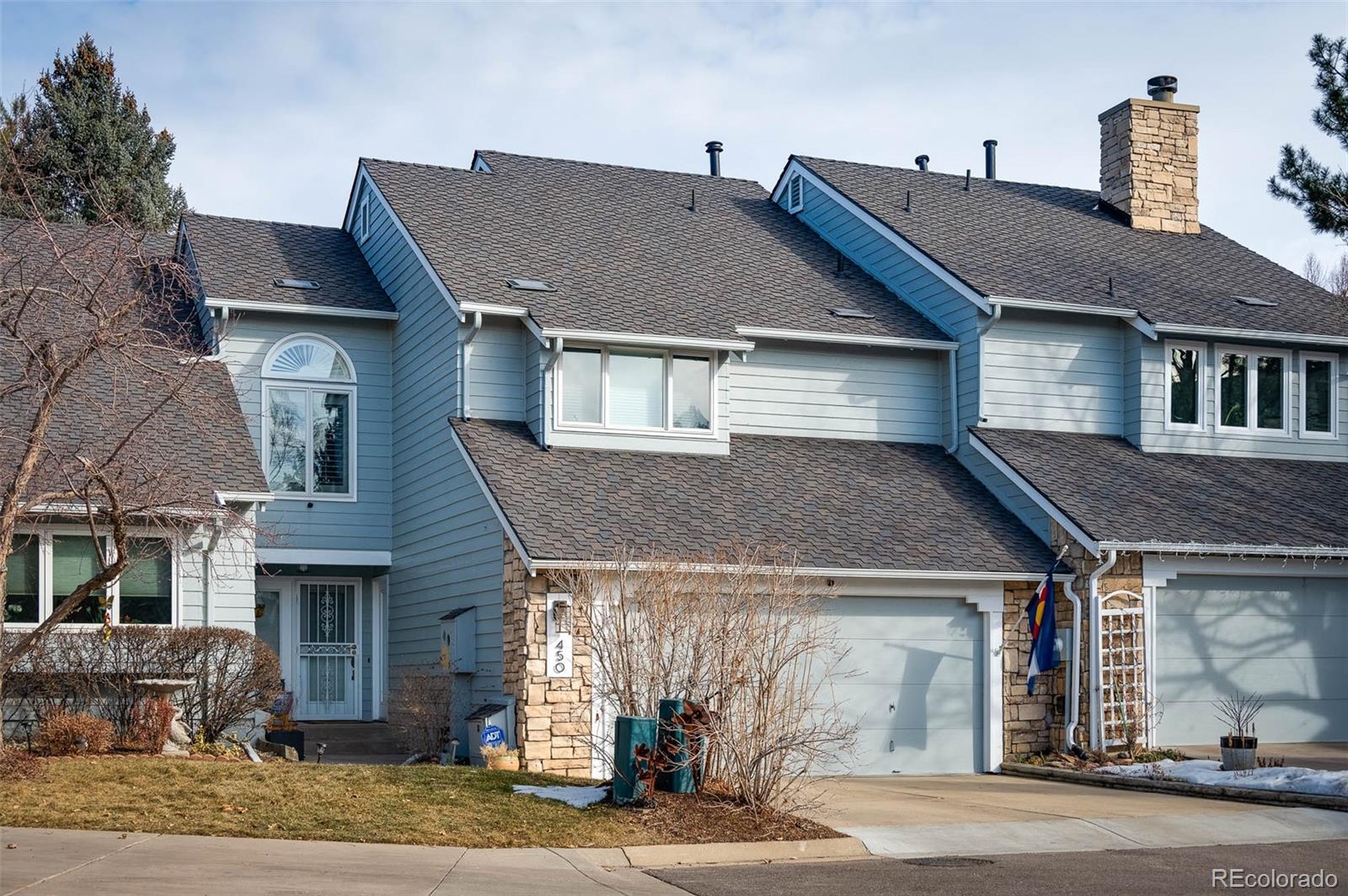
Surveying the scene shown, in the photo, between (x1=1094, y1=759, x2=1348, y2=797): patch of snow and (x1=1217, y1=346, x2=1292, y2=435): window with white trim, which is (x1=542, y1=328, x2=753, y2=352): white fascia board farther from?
(x1=1217, y1=346, x2=1292, y2=435): window with white trim

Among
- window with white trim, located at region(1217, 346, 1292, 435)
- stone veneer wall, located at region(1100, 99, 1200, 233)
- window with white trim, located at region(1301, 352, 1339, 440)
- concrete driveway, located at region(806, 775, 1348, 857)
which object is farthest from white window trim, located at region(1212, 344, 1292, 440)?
concrete driveway, located at region(806, 775, 1348, 857)

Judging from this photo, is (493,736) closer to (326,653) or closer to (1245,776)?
(326,653)

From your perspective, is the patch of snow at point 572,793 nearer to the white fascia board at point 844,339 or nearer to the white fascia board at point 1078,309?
the white fascia board at point 844,339

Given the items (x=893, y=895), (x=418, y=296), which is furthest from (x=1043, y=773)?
(x=418, y=296)

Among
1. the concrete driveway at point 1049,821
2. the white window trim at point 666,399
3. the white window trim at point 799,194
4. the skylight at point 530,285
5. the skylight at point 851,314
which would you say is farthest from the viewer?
the white window trim at point 799,194

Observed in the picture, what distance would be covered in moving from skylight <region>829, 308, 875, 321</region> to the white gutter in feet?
17.4

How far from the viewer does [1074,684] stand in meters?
18.3

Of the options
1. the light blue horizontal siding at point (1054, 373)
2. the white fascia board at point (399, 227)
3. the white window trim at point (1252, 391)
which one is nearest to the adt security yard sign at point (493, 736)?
the white fascia board at point (399, 227)

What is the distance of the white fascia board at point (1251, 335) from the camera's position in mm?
21172

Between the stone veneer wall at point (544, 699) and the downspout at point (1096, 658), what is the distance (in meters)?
6.18

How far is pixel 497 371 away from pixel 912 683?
6580 millimetres

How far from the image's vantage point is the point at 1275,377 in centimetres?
2228

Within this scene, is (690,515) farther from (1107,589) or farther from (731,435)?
(1107,589)

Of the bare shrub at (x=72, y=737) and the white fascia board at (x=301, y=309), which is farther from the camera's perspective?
the white fascia board at (x=301, y=309)
